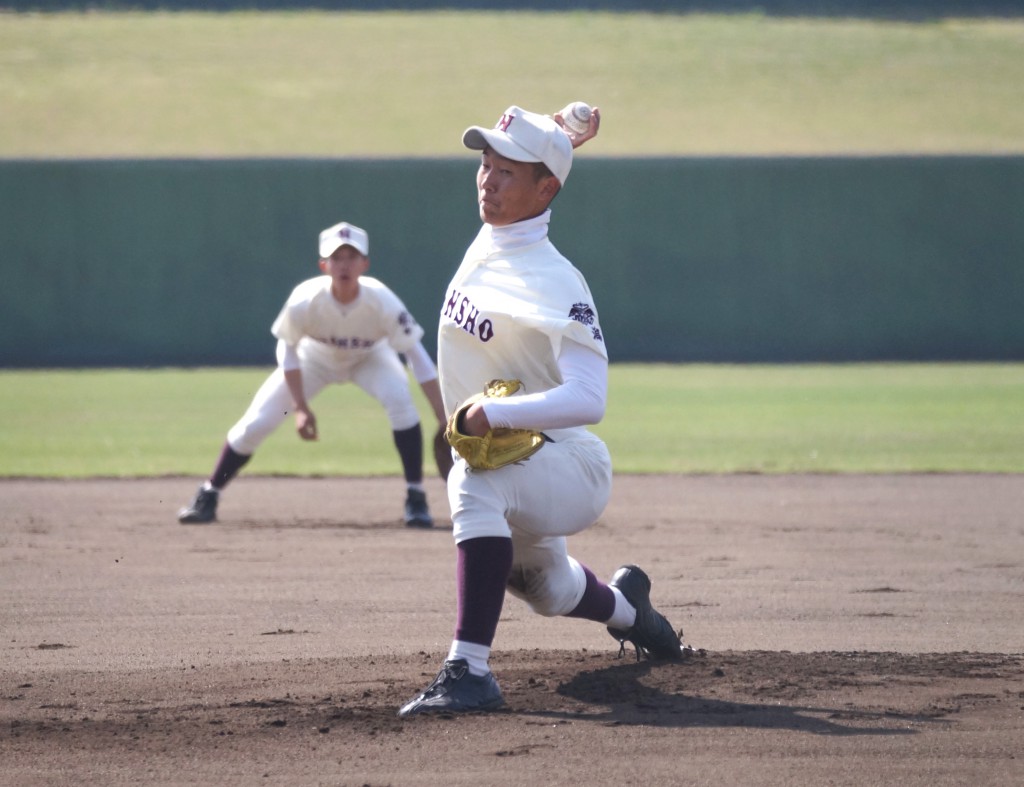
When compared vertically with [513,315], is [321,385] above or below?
below

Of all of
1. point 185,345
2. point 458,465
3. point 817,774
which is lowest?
point 185,345

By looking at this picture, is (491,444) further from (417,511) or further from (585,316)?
(417,511)

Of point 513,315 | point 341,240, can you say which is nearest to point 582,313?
point 513,315

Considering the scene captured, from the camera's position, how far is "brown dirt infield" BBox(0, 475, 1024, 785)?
3.60 meters

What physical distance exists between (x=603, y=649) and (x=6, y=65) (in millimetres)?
29428

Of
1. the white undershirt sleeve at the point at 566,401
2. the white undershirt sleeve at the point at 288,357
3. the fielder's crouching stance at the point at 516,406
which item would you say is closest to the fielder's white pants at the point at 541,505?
the fielder's crouching stance at the point at 516,406

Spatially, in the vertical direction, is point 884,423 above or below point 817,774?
below

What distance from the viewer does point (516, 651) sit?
4930 mm

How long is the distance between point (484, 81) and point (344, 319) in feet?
86.1

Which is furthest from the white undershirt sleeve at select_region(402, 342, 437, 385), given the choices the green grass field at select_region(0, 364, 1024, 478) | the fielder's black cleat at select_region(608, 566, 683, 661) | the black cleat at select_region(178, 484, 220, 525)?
the fielder's black cleat at select_region(608, 566, 683, 661)

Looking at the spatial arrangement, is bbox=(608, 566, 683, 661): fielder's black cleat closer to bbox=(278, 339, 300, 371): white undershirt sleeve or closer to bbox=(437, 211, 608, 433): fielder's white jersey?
bbox=(437, 211, 608, 433): fielder's white jersey

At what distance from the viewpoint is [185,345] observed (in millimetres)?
20016

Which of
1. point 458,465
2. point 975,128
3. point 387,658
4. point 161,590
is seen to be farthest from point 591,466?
point 975,128

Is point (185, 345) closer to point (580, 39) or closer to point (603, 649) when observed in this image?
point (603, 649)
